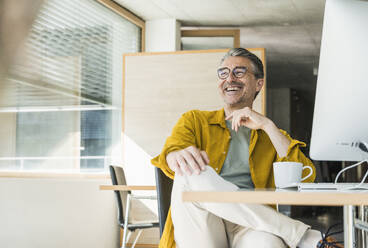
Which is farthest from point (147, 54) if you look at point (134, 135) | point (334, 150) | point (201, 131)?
point (334, 150)

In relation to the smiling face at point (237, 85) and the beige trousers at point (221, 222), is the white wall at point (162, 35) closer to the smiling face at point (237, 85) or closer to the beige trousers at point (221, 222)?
the smiling face at point (237, 85)

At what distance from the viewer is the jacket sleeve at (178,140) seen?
1.45 meters

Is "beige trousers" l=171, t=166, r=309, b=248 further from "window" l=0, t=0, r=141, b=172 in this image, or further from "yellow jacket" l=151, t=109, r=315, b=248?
"window" l=0, t=0, r=141, b=172

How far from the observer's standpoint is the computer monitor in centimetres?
110

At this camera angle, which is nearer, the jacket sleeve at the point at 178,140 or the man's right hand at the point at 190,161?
the man's right hand at the point at 190,161

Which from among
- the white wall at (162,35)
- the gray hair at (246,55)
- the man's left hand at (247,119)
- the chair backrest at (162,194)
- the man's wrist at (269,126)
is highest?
the white wall at (162,35)

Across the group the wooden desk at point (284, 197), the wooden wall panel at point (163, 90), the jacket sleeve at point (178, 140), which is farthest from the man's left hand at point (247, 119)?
the wooden wall panel at point (163, 90)

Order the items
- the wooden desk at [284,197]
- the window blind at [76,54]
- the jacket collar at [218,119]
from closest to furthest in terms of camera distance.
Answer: the wooden desk at [284,197] → the jacket collar at [218,119] → the window blind at [76,54]

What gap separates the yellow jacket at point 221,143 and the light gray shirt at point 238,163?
0.02 metres

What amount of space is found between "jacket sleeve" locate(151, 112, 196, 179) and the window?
6.45ft

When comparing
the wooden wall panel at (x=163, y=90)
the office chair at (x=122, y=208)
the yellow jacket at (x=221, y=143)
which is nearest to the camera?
the yellow jacket at (x=221, y=143)

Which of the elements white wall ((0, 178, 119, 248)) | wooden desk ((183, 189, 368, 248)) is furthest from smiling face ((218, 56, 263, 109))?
white wall ((0, 178, 119, 248))

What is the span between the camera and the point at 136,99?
17.0 ft

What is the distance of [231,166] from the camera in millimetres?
1786
